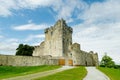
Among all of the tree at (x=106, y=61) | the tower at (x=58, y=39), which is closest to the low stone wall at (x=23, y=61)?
the tower at (x=58, y=39)

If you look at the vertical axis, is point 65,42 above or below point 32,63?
above

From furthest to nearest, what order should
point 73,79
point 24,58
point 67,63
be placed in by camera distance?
point 67,63 < point 24,58 < point 73,79

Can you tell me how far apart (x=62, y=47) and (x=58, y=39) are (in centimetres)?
319

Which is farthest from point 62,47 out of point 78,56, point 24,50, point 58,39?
point 24,50

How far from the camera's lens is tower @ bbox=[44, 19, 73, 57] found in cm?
7062

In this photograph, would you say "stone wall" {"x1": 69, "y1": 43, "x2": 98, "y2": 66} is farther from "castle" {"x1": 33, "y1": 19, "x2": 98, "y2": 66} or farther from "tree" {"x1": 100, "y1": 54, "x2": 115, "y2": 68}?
"tree" {"x1": 100, "y1": 54, "x2": 115, "y2": 68}

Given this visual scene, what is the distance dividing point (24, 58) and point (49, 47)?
2052 centimetres

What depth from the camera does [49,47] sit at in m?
73.9

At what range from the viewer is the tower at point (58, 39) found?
70625 mm

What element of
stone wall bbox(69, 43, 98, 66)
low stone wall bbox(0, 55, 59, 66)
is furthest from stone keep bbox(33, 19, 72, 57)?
low stone wall bbox(0, 55, 59, 66)

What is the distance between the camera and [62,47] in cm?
7000

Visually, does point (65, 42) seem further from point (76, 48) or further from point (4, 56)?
point (4, 56)

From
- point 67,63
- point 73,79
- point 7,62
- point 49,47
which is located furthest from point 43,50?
point 73,79

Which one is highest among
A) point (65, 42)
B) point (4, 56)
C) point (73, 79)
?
point (65, 42)
